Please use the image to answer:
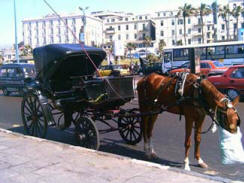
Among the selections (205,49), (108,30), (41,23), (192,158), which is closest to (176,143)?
(192,158)

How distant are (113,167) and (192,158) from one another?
5.79 ft

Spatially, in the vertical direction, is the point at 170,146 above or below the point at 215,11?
below

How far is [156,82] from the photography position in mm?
6750

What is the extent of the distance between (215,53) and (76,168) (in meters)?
28.8

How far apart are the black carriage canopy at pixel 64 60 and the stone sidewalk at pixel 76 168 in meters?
1.87

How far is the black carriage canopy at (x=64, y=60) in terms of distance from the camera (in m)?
7.72

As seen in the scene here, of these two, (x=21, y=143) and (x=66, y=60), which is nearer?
(x=21, y=143)

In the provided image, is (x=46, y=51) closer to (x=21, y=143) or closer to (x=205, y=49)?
(x=21, y=143)

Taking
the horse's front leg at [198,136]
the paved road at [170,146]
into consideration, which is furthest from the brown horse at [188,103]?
the paved road at [170,146]

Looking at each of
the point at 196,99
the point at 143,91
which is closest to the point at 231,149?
the point at 196,99

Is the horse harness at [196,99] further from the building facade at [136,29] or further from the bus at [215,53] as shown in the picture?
the building facade at [136,29]

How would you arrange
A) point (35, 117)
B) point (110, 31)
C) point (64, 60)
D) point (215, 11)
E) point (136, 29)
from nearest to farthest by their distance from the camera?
point (64, 60) → point (35, 117) → point (215, 11) → point (136, 29) → point (110, 31)

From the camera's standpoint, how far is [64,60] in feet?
25.6

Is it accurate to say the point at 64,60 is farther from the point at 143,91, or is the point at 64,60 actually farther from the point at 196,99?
the point at 196,99
